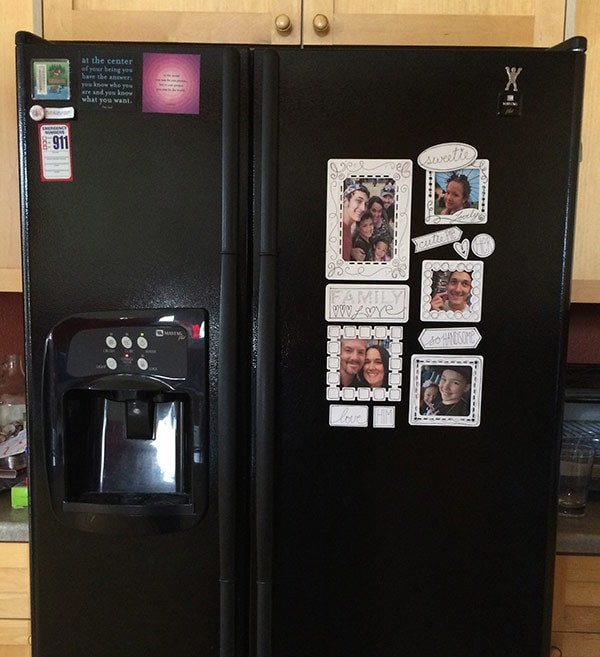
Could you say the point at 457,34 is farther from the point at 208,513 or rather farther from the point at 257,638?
the point at 257,638

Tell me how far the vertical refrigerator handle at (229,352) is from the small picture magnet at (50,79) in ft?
0.92

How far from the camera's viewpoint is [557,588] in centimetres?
135

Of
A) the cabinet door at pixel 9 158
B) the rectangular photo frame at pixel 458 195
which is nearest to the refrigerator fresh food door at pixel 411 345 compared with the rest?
the rectangular photo frame at pixel 458 195

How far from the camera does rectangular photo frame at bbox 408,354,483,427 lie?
1.15 metres

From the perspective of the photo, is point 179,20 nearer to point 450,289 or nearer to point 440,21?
point 440,21

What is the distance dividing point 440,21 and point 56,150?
859 millimetres

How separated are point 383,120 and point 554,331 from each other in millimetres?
484

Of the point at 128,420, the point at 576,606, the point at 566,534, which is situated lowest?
the point at 576,606

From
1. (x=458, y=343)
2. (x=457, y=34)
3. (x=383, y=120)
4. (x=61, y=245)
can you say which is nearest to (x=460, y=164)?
(x=383, y=120)

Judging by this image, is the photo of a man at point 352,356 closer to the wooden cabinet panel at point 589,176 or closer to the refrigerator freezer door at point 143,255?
the refrigerator freezer door at point 143,255

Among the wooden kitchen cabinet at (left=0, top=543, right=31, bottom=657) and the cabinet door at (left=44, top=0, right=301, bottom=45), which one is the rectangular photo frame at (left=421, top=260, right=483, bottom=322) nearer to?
the cabinet door at (left=44, top=0, right=301, bottom=45)

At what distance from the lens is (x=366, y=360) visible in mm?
1148

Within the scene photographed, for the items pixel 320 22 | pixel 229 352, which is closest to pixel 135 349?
pixel 229 352

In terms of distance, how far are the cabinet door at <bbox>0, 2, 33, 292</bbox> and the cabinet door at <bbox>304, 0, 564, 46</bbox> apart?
67cm
